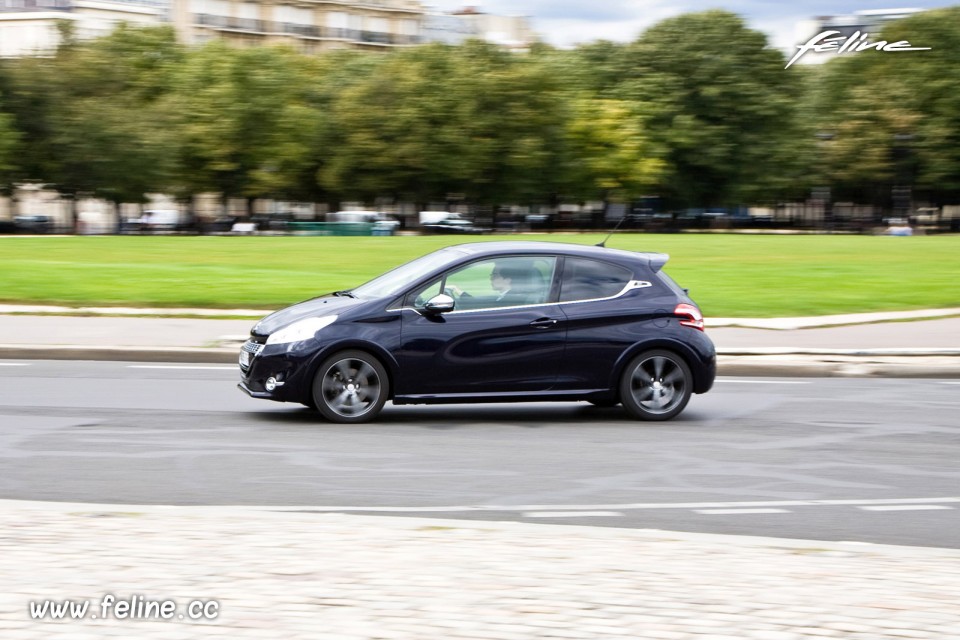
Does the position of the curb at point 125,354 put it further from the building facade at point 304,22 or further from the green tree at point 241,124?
the building facade at point 304,22

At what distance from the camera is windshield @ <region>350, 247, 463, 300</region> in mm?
10586

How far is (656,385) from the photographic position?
10938mm

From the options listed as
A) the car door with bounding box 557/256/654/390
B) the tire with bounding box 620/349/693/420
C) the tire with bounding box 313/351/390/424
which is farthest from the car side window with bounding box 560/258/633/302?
the tire with bounding box 313/351/390/424

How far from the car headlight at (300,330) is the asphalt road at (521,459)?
26.8 inches

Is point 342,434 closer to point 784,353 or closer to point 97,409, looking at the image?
point 97,409

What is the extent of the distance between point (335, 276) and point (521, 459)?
19621mm

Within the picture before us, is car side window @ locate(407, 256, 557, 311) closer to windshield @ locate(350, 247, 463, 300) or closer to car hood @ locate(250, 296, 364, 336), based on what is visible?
windshield @ locate(350, 247, 463, 300)

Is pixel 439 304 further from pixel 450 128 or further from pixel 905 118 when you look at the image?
pixel 905 118

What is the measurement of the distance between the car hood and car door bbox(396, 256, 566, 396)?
51cm

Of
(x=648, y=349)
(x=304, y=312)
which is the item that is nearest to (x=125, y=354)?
(x=304, y=312)

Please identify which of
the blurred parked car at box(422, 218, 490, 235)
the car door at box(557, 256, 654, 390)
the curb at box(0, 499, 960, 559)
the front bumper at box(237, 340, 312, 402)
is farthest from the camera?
the blurred parked car at box(422, 218, 490, 235)

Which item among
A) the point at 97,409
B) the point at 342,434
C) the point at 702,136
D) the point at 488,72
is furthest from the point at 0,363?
the point at 702,136

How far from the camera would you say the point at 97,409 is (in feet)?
35.6

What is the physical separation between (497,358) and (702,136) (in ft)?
224
